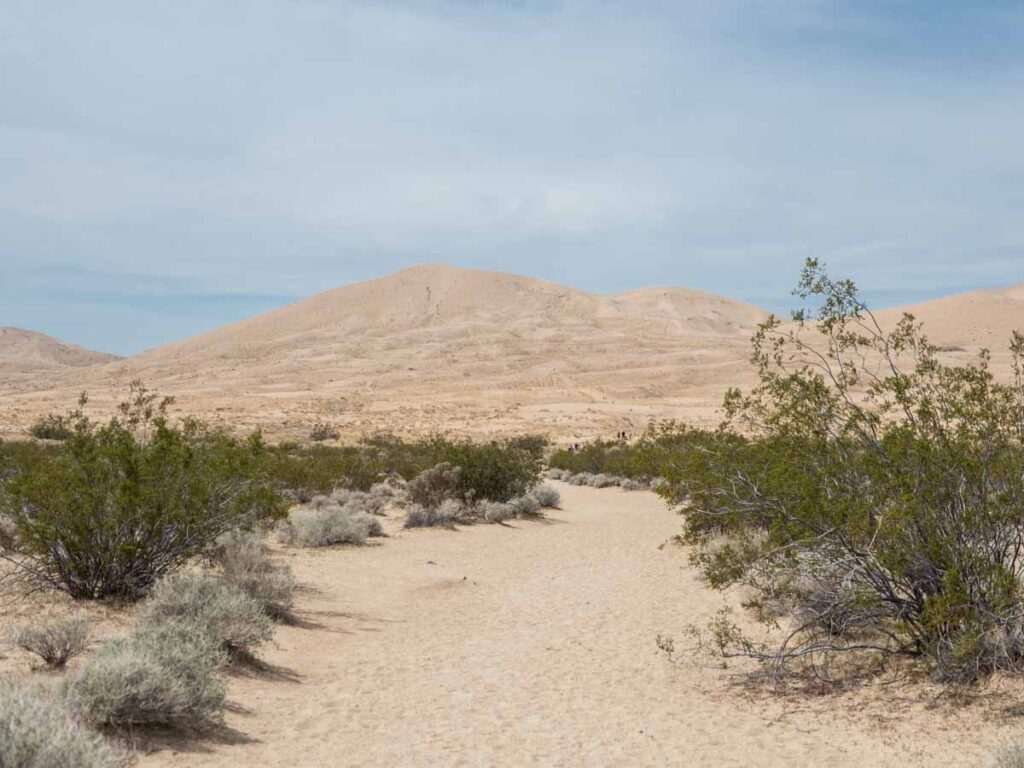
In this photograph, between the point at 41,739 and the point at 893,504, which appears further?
the point at 893,504

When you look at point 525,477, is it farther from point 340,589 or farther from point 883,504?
point 883,504

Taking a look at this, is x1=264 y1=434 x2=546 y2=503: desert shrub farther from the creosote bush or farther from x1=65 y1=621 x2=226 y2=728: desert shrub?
x1=65 y1=621 x2=226 y2=728: desert shrub

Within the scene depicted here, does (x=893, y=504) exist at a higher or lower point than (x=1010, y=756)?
higher

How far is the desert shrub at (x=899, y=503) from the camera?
6895 millimetres

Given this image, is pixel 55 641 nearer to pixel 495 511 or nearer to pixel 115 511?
pixel 115 511

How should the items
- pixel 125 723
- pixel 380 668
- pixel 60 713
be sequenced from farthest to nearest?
1. pixel 380 668
2. pixel 125 723
3. pixel 60 713

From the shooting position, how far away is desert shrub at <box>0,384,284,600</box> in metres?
9.72

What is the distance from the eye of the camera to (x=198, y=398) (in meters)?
66.8

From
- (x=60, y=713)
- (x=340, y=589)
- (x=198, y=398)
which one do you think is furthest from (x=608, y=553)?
(x=198, y=398)

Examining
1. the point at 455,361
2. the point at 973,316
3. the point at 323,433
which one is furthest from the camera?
the point at 973,316

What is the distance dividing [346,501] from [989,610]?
55.5 ft

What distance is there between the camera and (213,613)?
8125 mm

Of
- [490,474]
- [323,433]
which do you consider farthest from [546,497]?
→ [323,433]

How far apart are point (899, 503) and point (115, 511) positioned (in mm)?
8388
